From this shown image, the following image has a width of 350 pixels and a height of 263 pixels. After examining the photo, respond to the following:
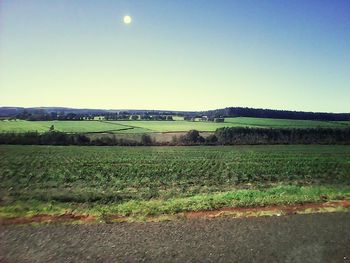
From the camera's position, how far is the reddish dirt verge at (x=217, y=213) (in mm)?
11695

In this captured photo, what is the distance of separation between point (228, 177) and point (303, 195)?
16.4 meters

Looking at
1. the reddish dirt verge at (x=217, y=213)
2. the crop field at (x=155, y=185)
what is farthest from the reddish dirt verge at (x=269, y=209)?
the crop field at (x=155, y=185)

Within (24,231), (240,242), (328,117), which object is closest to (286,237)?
(240,242)

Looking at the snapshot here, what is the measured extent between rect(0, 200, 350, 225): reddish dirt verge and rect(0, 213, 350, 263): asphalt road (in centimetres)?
60

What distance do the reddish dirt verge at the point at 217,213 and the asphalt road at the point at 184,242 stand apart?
0.60 metres

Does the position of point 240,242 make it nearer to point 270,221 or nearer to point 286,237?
point 286,237

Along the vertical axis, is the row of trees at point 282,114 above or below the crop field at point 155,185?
above

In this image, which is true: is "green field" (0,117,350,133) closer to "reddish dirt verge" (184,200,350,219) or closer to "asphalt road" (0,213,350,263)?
"reddish dirt verge" (184,200,350,219)

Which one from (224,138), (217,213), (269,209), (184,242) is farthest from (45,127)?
(184,242)

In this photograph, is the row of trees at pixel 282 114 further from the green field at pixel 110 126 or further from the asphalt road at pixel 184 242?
the asphalt road at pixel 184 242

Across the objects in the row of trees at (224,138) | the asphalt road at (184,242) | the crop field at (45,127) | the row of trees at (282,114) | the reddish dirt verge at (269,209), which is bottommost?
the row of trees at (224,138)

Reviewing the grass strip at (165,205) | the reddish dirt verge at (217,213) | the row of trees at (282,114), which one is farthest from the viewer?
the row of trees at (282,114)

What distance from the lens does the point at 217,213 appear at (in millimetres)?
13008

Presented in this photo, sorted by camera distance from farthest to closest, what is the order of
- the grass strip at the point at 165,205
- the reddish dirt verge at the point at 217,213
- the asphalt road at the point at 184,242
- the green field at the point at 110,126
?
the green field at the point at 110,126
the grass strip at the point at 165,205
the reddish dirt verge at the point at 217,213
the asphalt road at the point at 184,242
